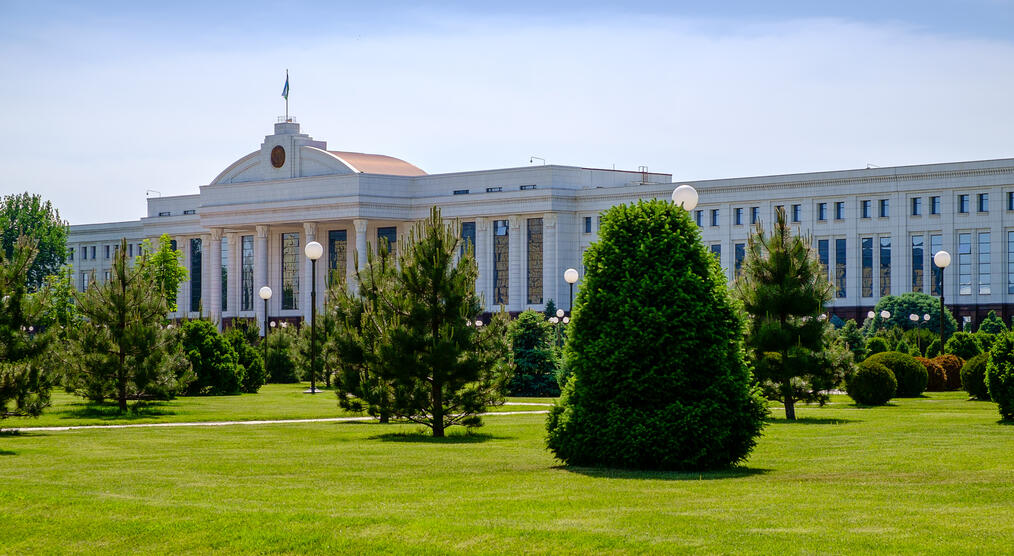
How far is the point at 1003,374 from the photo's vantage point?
29.7m

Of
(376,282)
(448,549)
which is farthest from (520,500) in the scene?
(376,282)

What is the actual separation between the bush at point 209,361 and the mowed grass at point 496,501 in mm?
23212

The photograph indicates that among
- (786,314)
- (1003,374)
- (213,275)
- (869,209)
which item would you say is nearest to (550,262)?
(869,209)

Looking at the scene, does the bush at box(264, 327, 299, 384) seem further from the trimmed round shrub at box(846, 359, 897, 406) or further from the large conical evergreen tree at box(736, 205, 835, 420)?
the large conical evergreen tree at box(736, 205, 835, 420)

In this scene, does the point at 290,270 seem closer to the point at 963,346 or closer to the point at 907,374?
the point at 963,346

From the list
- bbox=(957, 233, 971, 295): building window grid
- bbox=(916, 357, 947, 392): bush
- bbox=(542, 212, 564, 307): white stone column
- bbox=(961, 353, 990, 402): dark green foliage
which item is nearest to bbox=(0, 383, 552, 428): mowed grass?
bbox=(961, 353, 990, 402): dark green foliage

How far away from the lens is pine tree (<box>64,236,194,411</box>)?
125ft

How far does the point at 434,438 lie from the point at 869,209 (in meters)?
69.3

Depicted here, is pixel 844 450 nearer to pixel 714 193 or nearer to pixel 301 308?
pixel 714 193

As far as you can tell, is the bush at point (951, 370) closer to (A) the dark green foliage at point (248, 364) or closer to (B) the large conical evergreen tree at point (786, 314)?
(B) the large conical evergreen tree at point (786, 314)

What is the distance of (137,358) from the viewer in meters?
38.5

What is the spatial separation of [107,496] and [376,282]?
13.0 m

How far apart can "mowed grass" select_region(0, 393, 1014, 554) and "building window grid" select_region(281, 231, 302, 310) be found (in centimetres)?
Result: 9624

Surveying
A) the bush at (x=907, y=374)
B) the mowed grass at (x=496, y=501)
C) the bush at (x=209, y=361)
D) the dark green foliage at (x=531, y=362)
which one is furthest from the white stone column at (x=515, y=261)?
the mowed grass at (x=496, y=501)
